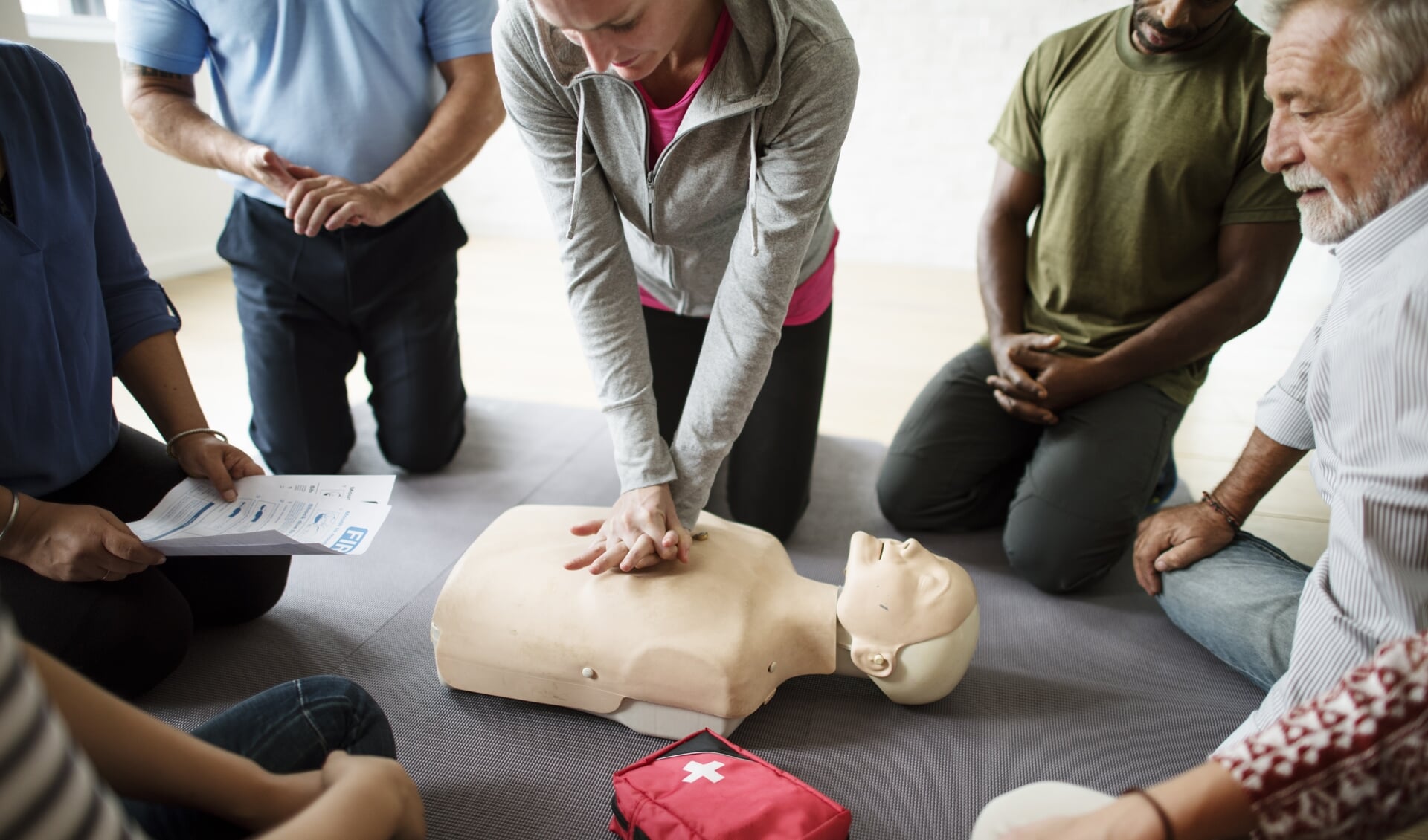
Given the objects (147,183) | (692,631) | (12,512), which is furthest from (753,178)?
(147,183)

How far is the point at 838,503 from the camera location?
2.08 metres

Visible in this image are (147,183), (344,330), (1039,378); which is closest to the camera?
(1039,378)

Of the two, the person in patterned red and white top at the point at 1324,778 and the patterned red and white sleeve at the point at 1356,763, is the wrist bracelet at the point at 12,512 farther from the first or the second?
the patterned red and white sleeve at the point at 1356,763

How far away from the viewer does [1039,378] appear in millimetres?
1779

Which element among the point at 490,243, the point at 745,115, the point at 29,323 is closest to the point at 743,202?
the point at 745,115

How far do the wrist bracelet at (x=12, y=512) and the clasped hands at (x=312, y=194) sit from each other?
767 mm

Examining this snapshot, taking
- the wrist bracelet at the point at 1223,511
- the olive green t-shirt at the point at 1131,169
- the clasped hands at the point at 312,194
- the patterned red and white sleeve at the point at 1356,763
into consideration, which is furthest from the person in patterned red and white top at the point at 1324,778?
the clasped hands at the point at 312,194

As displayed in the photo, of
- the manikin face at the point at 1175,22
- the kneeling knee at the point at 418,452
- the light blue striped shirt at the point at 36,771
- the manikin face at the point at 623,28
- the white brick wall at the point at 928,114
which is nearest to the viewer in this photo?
the light blue striped shirt at the point at 36,771

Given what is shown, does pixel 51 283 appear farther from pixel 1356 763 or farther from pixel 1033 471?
pixel 1033 471

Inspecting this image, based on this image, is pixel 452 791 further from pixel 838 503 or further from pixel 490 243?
pixel 490 243

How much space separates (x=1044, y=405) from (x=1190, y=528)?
1.22 feet

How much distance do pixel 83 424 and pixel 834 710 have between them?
121 centimetres

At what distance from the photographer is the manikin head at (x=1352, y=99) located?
985 mm

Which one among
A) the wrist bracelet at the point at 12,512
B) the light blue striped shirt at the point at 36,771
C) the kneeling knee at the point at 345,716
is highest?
the light blue striped shirt at the point at 36,771
